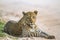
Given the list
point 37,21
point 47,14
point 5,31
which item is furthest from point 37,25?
point 5,31

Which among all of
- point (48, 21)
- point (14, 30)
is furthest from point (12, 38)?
point (48, 21)

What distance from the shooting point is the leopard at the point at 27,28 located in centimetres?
189

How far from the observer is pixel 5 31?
6.39ft

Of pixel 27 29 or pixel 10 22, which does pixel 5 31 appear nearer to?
pixel 10 22

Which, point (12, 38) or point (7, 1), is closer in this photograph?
point (12, 38)

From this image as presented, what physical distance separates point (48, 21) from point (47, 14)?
0.09m

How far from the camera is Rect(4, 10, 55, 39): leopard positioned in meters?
1.89

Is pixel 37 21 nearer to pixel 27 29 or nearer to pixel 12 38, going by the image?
pixel 27 29

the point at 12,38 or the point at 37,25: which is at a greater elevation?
the point at 37,25

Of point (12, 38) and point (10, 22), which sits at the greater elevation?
point (10, 22)

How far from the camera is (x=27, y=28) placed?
1912mm

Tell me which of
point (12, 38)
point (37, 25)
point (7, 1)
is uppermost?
point (7, 1)

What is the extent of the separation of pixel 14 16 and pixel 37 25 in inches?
11.0

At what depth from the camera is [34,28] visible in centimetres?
191
